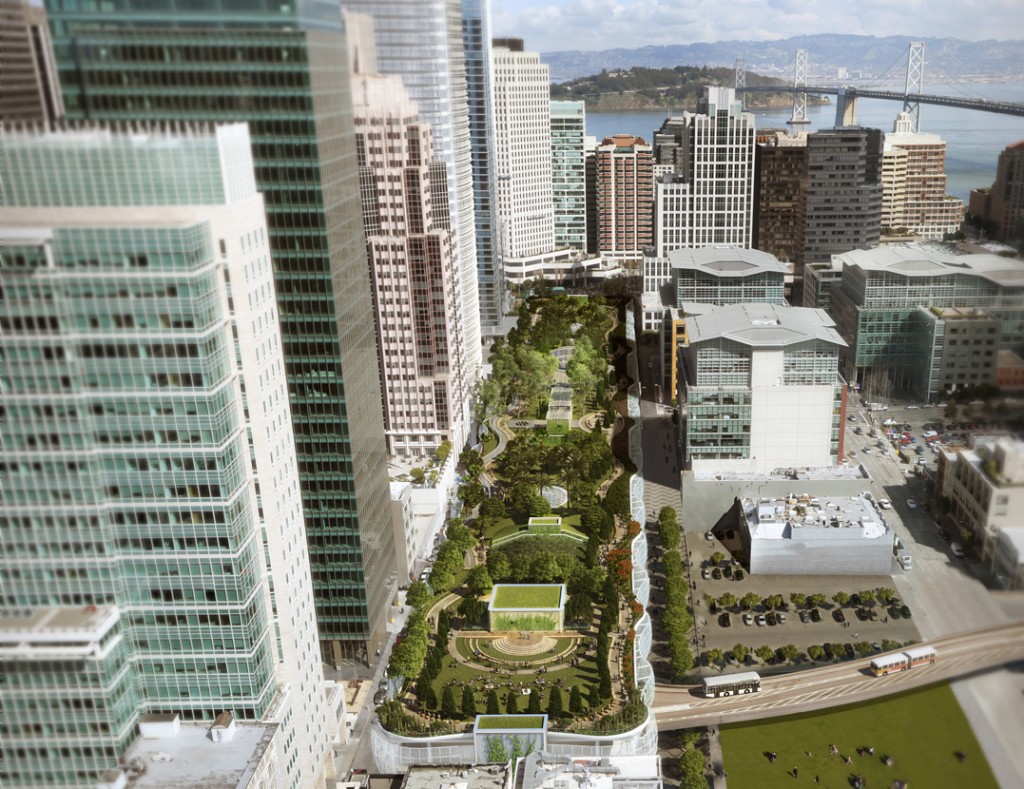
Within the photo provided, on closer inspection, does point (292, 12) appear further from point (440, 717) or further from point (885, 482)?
point (885, 482)

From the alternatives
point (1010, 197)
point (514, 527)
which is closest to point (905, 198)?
point (514, 527)

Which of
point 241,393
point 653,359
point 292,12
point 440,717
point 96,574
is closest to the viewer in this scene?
point 96,574

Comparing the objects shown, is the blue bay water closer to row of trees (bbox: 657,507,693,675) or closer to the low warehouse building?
row of trees (bbox: 657,507,693,675)

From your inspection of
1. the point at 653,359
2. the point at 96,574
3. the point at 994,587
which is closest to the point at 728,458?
the point at 653,359

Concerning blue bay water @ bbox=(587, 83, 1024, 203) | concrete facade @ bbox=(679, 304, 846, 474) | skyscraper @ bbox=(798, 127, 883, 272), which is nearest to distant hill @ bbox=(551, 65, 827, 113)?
skyscraper @ bbox=(798, 127, 883, 272)

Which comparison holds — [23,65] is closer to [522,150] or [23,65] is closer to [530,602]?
[530,602]
